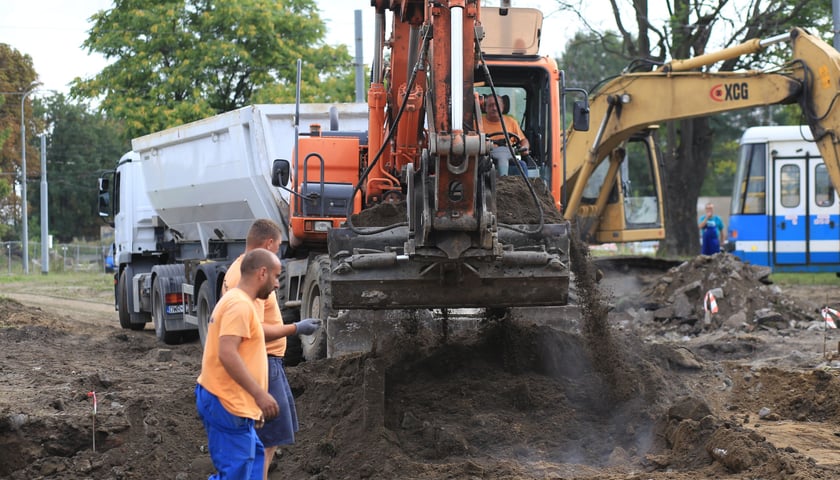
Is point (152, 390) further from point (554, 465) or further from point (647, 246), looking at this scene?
point (647, 246)

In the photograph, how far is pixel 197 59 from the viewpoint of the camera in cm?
3073

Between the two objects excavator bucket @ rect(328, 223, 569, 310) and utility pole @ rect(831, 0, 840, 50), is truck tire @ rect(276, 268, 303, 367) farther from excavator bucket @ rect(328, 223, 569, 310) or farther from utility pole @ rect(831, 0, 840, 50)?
utility pole @ rect(831, 0, 840, 50)

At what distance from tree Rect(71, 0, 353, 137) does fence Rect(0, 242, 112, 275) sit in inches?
623

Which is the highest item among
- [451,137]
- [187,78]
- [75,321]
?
[187,78]

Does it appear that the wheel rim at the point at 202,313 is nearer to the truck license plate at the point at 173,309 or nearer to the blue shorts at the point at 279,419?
the truck license plate at the point at 173,309

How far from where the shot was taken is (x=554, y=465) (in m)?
7.14

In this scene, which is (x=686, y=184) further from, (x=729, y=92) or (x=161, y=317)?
(x=161, y=317)

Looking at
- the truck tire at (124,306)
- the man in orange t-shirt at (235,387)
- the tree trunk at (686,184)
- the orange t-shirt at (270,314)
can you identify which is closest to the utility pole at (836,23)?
the tree trunk at (686,184)

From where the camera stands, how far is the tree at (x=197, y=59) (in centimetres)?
3012

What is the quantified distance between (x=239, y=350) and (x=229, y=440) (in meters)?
0.45

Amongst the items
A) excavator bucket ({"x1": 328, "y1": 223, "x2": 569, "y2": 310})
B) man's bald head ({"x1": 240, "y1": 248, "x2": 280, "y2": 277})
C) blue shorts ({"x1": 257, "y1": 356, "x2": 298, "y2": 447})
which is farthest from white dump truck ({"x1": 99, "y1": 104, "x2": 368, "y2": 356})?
man's bald head ({"x1": 240, "y1": 248, "x2": 280, "y2": 277})

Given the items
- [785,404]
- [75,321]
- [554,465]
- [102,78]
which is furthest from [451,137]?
[102,78]

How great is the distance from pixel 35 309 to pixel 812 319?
45.0ft

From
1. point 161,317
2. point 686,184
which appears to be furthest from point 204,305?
point 686,184
